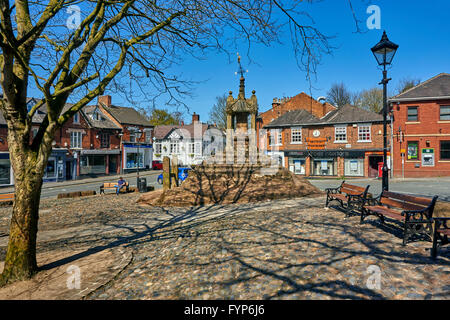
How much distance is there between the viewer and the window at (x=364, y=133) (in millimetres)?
28047

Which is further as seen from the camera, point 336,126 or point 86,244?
point 336,126

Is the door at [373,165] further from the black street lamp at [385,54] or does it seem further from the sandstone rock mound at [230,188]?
the black street lamp at [385,54]

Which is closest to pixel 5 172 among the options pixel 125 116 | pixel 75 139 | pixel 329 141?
pixel 75 139

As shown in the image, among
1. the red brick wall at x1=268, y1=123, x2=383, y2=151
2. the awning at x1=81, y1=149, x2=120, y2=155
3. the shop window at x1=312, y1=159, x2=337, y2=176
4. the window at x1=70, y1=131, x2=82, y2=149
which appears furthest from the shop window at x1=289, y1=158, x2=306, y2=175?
the window at x1=70, y1=131, x2=82, y2=149

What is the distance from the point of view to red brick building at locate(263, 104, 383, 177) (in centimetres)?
2805

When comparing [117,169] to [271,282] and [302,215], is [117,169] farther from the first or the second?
[271,282]

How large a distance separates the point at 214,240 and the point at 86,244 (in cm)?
348

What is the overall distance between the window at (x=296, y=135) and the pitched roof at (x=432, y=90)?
9.96m

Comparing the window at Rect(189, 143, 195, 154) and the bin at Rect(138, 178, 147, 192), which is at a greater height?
the window at Rect(189, 143, 195, 154)

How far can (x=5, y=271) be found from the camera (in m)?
4.73

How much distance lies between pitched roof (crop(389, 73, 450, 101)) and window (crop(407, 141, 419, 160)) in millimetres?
4438

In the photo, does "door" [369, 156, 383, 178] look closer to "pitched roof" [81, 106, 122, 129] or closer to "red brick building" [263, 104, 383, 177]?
"red brick building" [263, 104, 383, 177]
